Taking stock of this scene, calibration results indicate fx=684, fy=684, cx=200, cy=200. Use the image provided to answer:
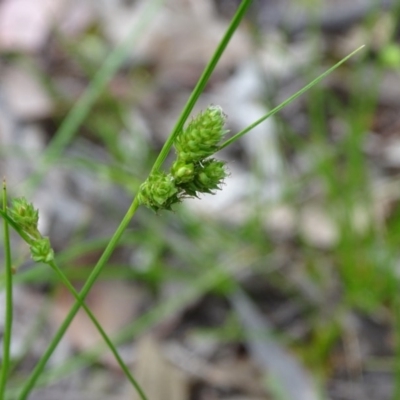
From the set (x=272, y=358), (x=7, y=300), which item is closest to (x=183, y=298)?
(x=272, y=358)

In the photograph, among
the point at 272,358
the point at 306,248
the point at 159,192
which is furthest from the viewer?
the point at 306,248

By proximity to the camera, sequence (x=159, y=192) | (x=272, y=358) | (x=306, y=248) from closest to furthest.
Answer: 1. (x=159, y=192)
2. (x=272, y=358)
3. (x=306, y=248)

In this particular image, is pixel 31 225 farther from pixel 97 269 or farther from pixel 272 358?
pixel 272 358

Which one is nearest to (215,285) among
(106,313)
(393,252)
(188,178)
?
(106,313)

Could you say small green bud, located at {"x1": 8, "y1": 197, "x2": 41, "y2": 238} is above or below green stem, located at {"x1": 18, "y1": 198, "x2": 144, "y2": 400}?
above

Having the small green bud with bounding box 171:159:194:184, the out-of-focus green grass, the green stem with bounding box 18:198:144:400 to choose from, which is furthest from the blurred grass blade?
the small green bud with bounding box 171:159:194:184

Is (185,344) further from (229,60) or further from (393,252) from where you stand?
(229,60)

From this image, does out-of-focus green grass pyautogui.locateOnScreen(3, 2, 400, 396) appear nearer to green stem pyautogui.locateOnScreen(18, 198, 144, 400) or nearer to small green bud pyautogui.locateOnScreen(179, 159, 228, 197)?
green stem pyautogui.locateOnScreen(18, 198, 144, 400)
